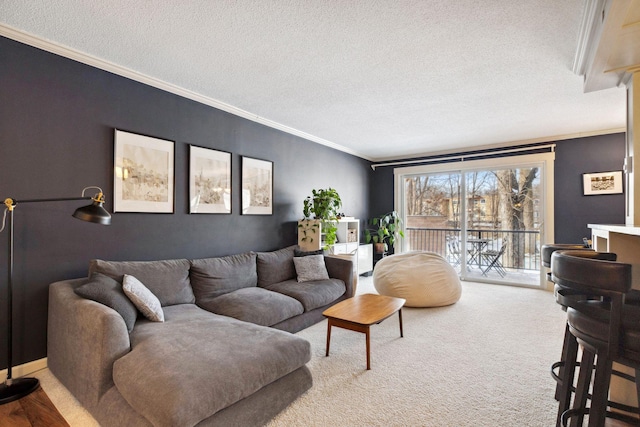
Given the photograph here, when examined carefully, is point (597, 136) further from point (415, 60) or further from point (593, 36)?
point (415, 60)

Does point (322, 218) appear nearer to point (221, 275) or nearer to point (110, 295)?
point (221, 275)

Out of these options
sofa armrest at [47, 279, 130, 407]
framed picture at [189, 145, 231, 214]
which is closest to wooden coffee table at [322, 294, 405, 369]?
sofa armrest at [47, 279, 130, 407]

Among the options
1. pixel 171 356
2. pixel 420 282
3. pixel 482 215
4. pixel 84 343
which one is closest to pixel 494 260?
pixel 482 215

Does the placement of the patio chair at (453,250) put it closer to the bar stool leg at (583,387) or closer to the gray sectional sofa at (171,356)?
the gray sectional sofa at (171,356)

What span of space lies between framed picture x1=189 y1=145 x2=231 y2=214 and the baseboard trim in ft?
5.48

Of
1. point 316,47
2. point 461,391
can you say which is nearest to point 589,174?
point 461,391

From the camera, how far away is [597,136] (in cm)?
461

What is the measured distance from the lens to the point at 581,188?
4691 mm

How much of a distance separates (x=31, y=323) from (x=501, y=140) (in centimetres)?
629

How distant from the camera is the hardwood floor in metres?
1.69

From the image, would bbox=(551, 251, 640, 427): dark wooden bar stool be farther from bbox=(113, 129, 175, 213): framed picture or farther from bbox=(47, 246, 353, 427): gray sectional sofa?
bbox=(113, 129, 175, 213): framed picture

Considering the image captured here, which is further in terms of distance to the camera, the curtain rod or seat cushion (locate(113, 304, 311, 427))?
the curtain rod

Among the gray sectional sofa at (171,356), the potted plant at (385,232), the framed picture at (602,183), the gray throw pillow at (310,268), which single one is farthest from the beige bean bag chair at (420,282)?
the framed picture at (602,183)

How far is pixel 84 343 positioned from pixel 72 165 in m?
1.46
